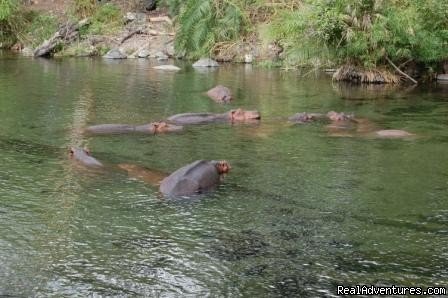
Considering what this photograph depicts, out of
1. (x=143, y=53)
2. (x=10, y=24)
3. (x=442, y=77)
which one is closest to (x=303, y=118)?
(x=442, y=77)

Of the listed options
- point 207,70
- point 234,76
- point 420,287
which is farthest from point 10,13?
point 420,287

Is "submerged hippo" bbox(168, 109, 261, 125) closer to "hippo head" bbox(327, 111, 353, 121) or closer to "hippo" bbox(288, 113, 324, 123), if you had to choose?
"hippo" bbox(288, 113, 324, 123)

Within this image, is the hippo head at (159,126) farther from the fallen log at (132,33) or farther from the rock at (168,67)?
the fallen log at (132,33)

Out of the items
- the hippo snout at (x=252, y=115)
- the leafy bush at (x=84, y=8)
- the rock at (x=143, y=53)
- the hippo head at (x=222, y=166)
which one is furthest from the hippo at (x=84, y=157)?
the leafy bush at (x=84, y=8)

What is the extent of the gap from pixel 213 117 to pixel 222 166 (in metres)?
4.87

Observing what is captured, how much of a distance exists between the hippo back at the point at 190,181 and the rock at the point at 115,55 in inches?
892

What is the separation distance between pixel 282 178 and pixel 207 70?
1671 centimetres

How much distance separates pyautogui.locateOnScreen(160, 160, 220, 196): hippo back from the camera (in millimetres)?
9711

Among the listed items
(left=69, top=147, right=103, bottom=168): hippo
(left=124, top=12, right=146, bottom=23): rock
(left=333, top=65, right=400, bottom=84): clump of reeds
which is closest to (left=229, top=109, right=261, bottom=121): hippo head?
(left=69, top=147, right=103, bottom=168): hippo

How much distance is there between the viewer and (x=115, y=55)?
105 feet

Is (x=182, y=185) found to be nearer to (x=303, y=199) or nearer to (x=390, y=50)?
(x=303, y=199)

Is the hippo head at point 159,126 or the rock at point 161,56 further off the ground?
the rock at point 161,56

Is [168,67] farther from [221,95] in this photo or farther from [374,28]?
[374,28]

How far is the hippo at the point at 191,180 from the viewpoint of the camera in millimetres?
9711
